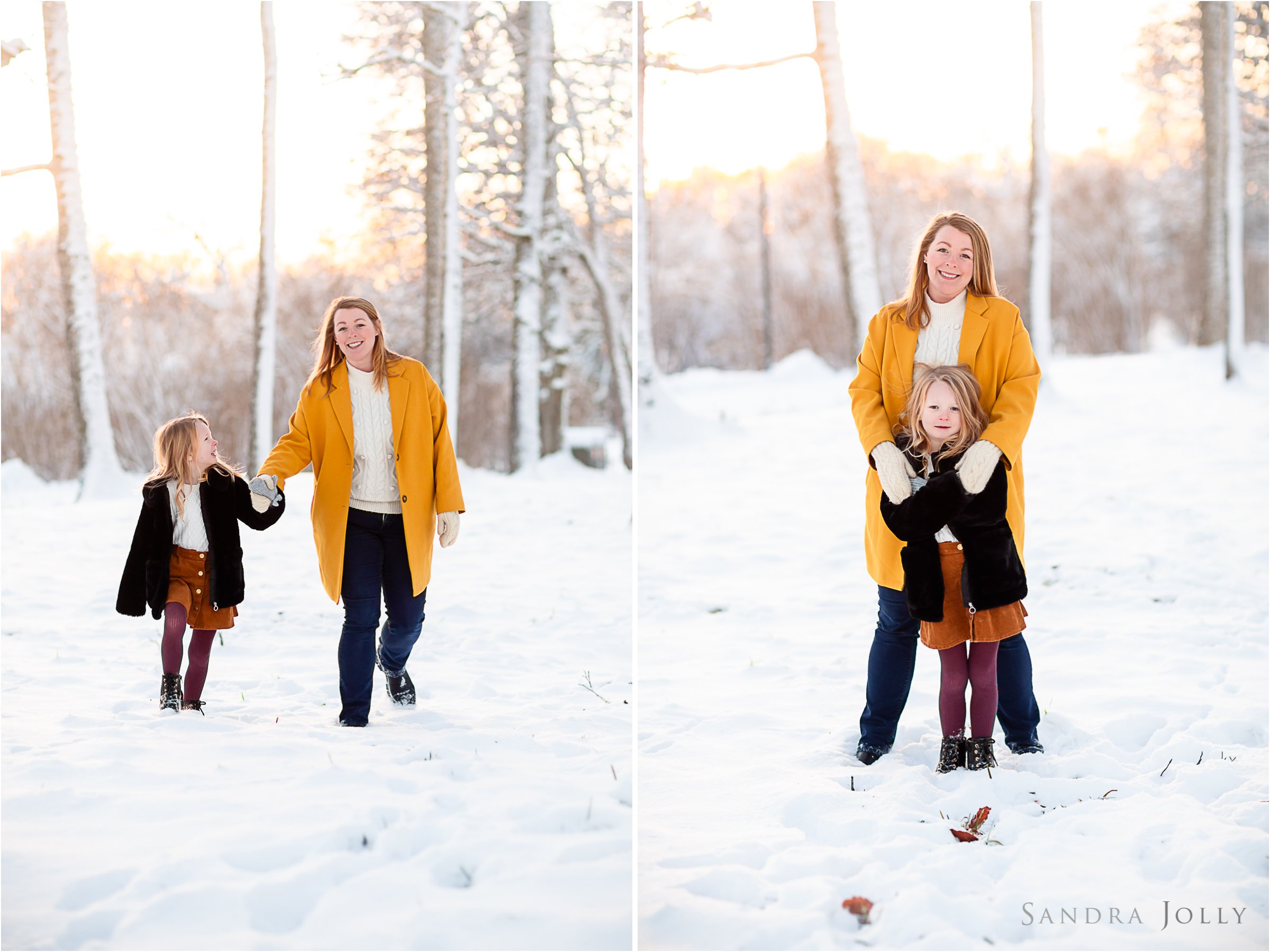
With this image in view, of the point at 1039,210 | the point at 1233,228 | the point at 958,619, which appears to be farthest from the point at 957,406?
the point at 1233,228

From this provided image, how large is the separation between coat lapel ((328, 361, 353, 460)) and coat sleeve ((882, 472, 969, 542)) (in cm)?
150

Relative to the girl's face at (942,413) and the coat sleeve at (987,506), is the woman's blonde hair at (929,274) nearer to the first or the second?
the girl's face at (942,413)

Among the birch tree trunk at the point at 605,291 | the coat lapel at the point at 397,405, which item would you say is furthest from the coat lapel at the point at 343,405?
the birch tree trunk at the point at 605,291

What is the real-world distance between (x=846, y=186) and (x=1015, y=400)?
5332mm

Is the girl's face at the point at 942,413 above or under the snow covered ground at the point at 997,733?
above

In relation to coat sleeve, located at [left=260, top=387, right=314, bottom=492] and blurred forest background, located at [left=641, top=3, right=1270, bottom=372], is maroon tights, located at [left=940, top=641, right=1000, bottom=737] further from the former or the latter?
blurred forest background, located at [left=641, top=3, right=1270, bottom=372]

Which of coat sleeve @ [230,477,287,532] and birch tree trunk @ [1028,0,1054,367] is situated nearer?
coat sleeve @ [230,477,287,532]

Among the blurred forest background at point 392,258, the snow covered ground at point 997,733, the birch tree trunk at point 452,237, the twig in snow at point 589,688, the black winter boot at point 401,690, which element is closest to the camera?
the snow covered ground at point 997,733

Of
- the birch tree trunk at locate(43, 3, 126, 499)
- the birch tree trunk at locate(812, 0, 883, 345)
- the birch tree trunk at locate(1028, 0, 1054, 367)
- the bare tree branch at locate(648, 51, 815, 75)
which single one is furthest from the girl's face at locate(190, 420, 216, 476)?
the birch tree trunk at locate(1028, 0, 1054, 367)

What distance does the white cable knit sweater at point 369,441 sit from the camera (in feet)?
9.55

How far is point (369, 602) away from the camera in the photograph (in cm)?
290

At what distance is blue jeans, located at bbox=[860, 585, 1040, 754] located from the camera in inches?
106

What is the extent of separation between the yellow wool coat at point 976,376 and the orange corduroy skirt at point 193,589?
5.90 feet

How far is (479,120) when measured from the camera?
9.16m
